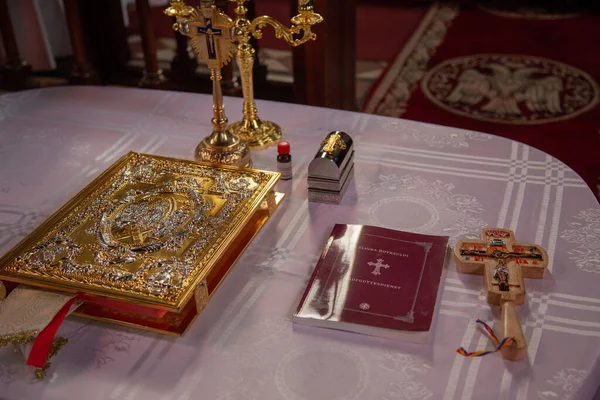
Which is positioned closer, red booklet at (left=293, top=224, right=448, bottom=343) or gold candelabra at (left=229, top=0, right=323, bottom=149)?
red booklet at (left=293, top=224, right=448, bottom=343)

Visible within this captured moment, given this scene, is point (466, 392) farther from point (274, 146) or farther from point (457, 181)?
point (274, 146)

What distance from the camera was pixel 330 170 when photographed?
1655 mm

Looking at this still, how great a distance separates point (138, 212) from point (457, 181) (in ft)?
2.61

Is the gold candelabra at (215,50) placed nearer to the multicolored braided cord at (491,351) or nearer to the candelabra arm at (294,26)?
the candelabra arm at (294,26)

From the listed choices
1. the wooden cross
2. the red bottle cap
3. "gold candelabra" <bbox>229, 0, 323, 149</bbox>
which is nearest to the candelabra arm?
"gold candelabra" <bbox>229, 0, 323, 149</bbox>

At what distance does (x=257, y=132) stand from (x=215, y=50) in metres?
0.29

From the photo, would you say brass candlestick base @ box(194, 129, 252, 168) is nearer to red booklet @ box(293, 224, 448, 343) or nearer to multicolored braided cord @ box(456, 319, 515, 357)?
red booklet @ box(293, 224, 448, 343)

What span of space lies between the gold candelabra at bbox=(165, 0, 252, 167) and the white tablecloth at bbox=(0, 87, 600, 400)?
88mm

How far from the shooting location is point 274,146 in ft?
6.43

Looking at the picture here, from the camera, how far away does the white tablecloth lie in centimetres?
120

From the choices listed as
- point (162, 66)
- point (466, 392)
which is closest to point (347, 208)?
point (466, 392)

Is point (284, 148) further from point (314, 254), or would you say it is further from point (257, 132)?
point (314, 254)

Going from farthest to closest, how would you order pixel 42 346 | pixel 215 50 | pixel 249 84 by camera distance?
pixel 249 84, pixel 215 50, pixel 42 346

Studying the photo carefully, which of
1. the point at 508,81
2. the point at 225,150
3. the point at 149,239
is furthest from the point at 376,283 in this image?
the point at 508,81
